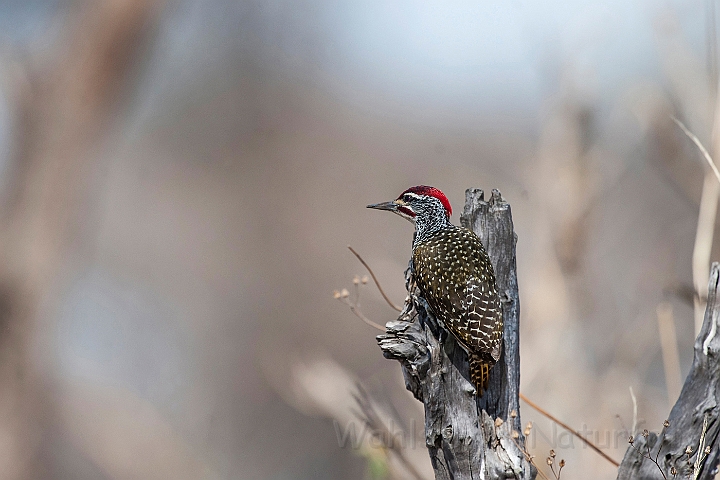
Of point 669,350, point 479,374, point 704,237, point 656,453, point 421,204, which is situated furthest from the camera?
point 669,350

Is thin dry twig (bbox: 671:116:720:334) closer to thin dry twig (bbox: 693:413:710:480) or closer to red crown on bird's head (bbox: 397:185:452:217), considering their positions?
thin dry twig (bbox: 693:413:710:480)

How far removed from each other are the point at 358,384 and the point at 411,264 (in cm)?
109

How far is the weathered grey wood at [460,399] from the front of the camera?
2402mm

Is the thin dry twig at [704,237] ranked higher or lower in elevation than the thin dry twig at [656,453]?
higher

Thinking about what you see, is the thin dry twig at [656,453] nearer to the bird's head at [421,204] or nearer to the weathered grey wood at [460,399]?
the weathered grey wood at [460,399]

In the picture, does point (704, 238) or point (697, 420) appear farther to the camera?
point (704, 238)

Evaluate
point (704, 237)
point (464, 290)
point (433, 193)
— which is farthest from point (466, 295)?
point (704, 237)

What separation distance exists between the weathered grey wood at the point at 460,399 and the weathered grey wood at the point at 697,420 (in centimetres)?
50

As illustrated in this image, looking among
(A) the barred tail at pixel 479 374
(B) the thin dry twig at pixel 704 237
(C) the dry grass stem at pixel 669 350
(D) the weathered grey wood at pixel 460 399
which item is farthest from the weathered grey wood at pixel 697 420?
(C) the dry grass stem at pixel 669 350

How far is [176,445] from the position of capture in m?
9.05

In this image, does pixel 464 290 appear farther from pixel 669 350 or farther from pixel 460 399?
pixel 669 350

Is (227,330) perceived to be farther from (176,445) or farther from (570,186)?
(570,186)

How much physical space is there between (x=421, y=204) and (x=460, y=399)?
118 cm

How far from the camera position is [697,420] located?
240cm
